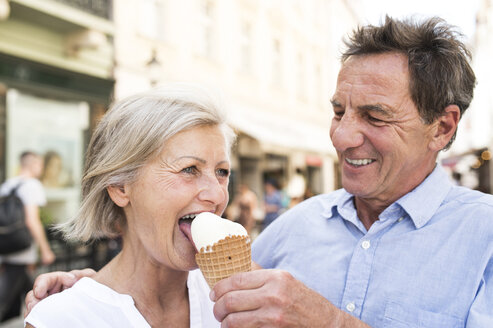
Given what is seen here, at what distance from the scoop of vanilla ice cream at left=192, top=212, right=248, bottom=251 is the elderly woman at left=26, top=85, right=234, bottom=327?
161mm

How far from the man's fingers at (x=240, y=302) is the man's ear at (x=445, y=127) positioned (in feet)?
3.64

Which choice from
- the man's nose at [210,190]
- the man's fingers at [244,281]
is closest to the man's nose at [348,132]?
the man's nose at [210,190]

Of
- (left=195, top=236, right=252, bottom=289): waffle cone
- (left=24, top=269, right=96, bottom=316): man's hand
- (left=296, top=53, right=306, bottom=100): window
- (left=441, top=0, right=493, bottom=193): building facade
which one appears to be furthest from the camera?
(left=441, top=0, right=493, bottom=193): building facade

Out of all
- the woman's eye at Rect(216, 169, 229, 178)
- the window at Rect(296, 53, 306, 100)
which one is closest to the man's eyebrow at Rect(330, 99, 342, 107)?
the woman's eye at Rect(216, 169, 229, 178)

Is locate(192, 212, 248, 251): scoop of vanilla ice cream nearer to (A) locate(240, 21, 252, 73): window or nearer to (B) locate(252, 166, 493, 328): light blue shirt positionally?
(B) locate(252, 166, 493, 328): light blue shirt

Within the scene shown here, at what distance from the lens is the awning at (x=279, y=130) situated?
1148cm

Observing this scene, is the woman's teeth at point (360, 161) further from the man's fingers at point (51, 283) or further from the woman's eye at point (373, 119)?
the man's fingers at point (51, 283)

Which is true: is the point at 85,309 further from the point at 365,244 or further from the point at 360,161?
the point at 360,161

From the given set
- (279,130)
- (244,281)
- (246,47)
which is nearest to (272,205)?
(279,130)

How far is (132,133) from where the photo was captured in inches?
68.8

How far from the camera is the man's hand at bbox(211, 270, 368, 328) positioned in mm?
1246

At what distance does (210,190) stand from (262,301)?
0.58 meters

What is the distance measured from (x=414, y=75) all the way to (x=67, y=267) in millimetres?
6369

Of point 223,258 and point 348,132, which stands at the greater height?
point 348,132
